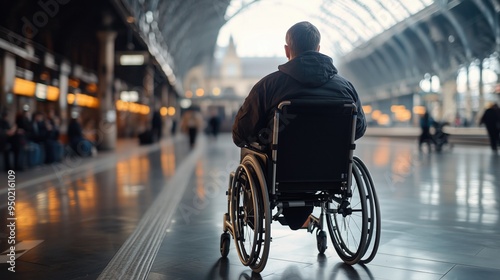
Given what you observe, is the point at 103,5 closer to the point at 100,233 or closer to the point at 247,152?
the point at 100,233

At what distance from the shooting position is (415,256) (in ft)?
14.9

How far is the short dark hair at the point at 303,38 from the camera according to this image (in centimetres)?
397

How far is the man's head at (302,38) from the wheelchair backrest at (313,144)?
1.52 feet

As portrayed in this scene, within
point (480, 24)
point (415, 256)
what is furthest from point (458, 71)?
point (415, 256)

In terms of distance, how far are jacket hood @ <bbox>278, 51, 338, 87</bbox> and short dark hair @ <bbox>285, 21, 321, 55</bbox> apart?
0.11 m

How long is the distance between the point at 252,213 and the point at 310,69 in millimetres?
1097

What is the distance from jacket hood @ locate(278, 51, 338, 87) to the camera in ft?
12.5

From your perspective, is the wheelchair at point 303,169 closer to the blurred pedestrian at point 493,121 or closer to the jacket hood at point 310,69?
the jacket hood at point 310,69

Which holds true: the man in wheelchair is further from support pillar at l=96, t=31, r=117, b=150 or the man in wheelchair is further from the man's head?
support pillar at l=96, t=31, r=117, b=150

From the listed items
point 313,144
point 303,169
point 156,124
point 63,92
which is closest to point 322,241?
point 303,169

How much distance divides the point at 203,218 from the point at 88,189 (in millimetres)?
3786

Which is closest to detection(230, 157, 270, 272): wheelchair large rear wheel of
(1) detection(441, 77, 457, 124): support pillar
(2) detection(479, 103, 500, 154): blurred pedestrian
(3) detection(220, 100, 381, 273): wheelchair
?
(3) detection(220, 100, 381, 273): wheelchair

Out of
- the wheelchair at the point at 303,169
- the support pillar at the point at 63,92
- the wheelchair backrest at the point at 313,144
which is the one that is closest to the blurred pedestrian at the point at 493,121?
the support pillar at the point at 63,92

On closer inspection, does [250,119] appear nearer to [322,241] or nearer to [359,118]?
[359,118]
